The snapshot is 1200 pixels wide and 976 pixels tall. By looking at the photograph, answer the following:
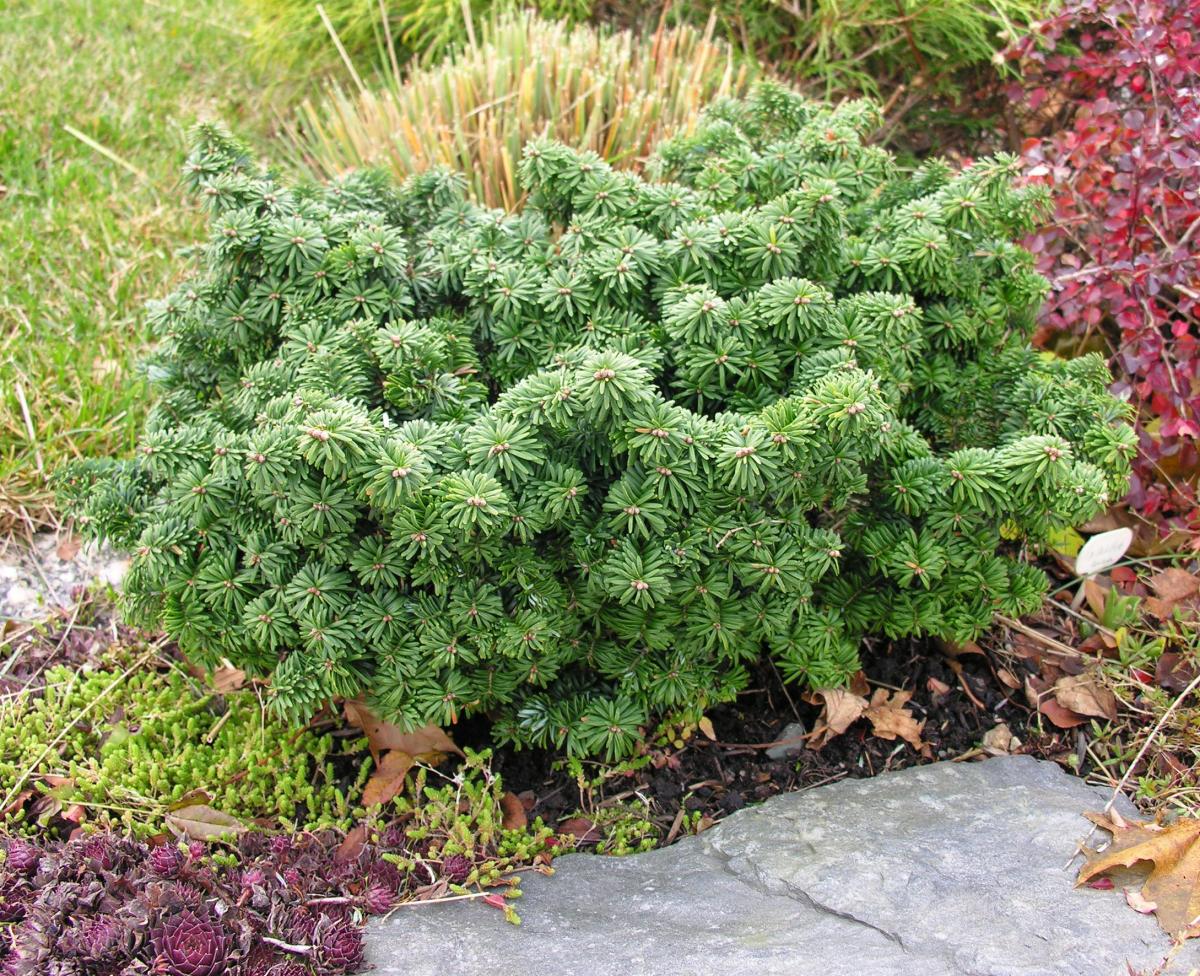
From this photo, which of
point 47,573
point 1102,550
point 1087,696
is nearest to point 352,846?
point 47,573

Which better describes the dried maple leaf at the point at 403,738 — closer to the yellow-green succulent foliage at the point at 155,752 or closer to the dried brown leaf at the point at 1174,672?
the yellow-green succulent foliage at the point at 155,752

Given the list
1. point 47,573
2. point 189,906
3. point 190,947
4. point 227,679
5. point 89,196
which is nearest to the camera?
point 190,947

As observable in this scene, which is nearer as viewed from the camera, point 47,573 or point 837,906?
point 837,906

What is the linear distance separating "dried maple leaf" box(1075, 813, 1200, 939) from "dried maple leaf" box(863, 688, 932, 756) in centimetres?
55

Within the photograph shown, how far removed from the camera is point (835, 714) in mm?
2602

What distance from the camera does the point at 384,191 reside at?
9.45 ft

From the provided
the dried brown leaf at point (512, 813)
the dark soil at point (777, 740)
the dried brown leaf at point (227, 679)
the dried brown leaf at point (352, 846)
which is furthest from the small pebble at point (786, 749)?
the dried brown leaf at point (227, 679)

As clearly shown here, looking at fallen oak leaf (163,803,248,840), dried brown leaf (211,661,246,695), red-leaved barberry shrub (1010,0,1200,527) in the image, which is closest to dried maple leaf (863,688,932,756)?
red-leaved barberry shrub (1010,0,1200,527)

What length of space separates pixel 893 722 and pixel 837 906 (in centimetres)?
75

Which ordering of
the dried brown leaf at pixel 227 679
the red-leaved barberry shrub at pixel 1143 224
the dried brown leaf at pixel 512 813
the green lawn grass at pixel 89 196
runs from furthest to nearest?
the green lawn grass at pixel 89 196, the red-leaved barberry shrub at pixel 1143 224, the dried brown leaf at pixel 227 679, the dried brown leaf at pixel 512 813

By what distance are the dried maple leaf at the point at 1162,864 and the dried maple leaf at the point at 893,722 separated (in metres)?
0.55

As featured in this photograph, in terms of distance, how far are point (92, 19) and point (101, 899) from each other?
17.1 ft

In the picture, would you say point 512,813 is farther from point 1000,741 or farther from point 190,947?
point 1000,741

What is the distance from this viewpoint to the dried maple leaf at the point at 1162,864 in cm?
186
